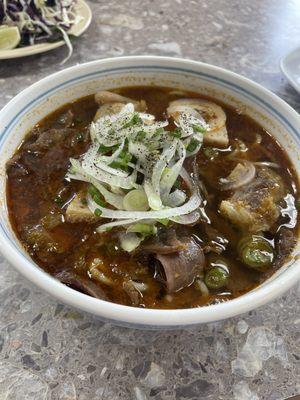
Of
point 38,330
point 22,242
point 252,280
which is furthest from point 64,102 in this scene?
point 252,280

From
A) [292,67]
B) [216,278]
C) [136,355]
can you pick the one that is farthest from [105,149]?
[292,67]

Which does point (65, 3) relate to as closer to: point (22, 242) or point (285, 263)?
point (22, 242)

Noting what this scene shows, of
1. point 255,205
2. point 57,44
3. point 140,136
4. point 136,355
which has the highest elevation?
point 140,136

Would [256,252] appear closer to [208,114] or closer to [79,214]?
[79,214]

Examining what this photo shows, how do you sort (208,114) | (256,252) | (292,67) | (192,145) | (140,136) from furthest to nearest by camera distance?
(292,67) → (208,114) → (192,145) → (140,136) → (256,252)

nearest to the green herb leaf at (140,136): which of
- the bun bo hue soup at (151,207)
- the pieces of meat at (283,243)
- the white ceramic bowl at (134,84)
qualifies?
the bun bo hue soup at (151,207)

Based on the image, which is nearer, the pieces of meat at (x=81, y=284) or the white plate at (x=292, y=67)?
the pieces of meat at (x=81, y=284)

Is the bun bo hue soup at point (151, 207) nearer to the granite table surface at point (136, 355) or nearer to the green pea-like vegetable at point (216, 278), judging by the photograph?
the green pea-like vegetable at point (216, 278)
